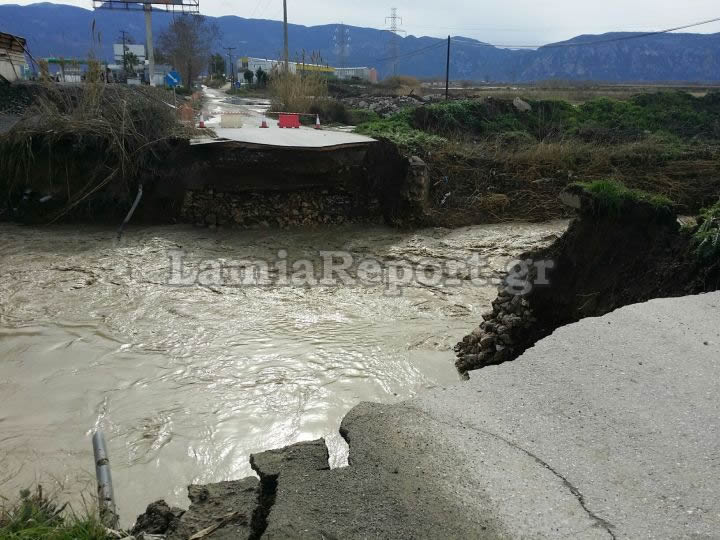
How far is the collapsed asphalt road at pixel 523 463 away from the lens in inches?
94.9

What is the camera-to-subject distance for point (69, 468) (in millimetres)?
4191

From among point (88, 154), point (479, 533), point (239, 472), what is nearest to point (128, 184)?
point (88, 154)

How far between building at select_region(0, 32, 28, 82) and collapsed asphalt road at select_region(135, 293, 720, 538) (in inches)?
834

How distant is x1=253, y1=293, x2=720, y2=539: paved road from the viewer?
241cm

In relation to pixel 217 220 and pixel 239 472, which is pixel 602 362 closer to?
pixel 239 472

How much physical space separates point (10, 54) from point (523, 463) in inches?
937

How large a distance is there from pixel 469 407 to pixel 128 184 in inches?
371

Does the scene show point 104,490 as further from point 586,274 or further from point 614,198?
point 614,198

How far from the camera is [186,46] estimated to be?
49219 millimetres

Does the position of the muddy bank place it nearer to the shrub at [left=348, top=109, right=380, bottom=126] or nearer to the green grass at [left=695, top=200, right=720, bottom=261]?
the green grass at [left=695, top=200, right=720, bottom=261]

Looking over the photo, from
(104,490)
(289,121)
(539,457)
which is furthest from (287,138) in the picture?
(539,457)

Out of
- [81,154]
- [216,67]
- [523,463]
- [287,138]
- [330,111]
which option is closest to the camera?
[523,463]

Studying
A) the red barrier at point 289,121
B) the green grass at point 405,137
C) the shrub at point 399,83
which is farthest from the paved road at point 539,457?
the shrub at point 399,83

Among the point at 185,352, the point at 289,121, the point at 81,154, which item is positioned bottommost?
the point at 185,352
